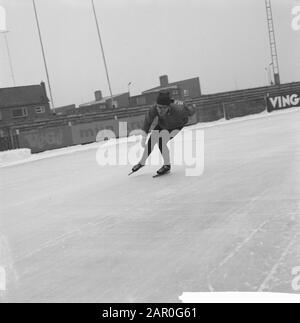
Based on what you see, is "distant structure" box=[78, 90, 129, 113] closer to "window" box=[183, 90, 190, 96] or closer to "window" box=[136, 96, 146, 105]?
"window" box=[136, 96, 146, 105]

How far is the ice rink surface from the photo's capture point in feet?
9.39

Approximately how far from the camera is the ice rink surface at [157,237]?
286 cm

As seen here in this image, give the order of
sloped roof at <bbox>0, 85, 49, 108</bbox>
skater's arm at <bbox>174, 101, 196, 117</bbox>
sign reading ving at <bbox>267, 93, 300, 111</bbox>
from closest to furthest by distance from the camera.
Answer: skater's arm at <bbox>174, 101, 196, 117</bbox> → sign reading ving at <bbox>267, 93, 300, 111</bbox> → sloped roof at <bbox>0, 85, 49, 108</bbox>

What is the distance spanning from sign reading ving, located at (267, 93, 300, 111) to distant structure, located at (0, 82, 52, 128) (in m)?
29.4

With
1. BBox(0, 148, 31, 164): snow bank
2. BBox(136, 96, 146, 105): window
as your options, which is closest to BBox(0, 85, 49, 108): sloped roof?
BBox(136, 96, 146, 105): window

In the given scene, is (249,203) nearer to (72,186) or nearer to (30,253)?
(30,253)

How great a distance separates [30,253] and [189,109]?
4.39 metres

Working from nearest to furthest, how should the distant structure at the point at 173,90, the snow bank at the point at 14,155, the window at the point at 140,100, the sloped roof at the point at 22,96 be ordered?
the snow bank at the point at 14,155
the sloped roof at the point at 22,96
the distant structure at the point at 173,90
the window at the point at 140,100

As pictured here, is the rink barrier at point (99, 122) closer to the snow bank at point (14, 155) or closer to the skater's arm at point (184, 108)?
the snow bank at point (14, 155)

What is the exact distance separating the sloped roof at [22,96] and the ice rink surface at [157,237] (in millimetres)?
46020

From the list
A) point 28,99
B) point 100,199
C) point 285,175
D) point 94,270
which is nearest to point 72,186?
point 100,199

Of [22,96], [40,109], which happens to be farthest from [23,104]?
[40,109]

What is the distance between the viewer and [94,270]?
3.28m

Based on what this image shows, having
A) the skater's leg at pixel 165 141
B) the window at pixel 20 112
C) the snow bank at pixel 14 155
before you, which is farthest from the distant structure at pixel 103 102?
the skater's leg at pixel 165 141
